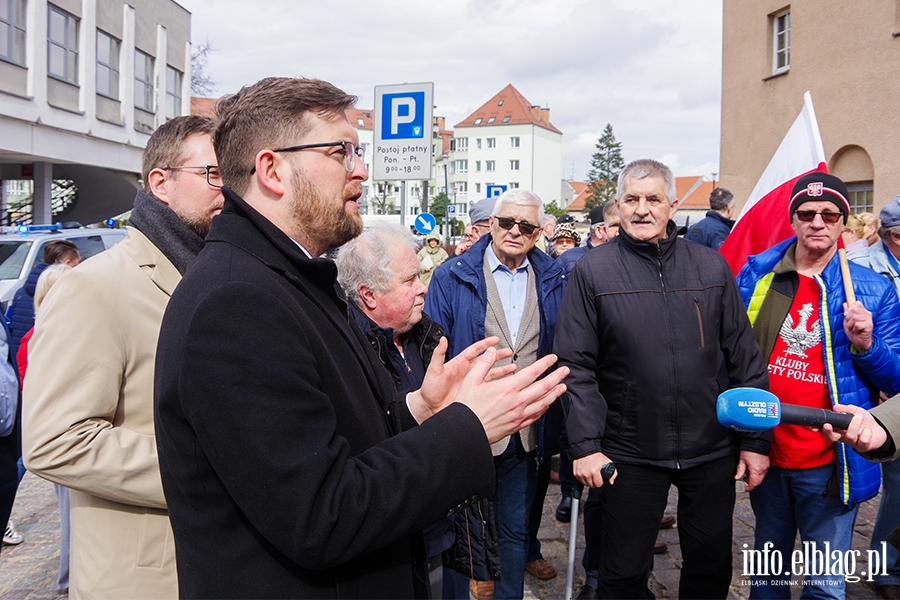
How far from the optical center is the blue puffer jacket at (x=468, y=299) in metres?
4.11

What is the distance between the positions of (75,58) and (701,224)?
2031 cm

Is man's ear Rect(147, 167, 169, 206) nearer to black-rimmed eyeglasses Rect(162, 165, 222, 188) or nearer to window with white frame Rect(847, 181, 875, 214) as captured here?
black-rimmed eyeglasses Rect(162, 165, 222, 188)

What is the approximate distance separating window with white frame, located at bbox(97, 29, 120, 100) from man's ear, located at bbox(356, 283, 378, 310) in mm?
22474

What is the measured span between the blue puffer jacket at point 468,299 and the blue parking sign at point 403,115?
12.9ft

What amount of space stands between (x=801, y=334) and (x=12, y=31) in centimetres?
2085

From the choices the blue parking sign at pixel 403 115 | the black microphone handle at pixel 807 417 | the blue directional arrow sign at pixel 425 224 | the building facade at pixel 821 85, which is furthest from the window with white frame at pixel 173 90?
the black microphone handle at pixel 807 417

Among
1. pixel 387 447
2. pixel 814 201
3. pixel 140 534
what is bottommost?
pixel 140 534

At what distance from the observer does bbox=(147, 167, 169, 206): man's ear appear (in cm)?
257

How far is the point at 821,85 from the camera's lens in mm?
14836

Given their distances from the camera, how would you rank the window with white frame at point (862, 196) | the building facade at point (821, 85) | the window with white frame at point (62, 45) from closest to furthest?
the building facade at point (821, 85), the window with white frame at point (862, 196), the window with white frame at point (62, 45)

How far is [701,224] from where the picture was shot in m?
7.91

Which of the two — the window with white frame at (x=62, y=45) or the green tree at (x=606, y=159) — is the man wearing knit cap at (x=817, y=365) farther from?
the green tree at (x=606, y=159)

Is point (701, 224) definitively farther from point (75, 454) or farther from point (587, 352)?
point (75, 454)

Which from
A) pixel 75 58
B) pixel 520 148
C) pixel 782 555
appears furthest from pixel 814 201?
pixel 520 148
